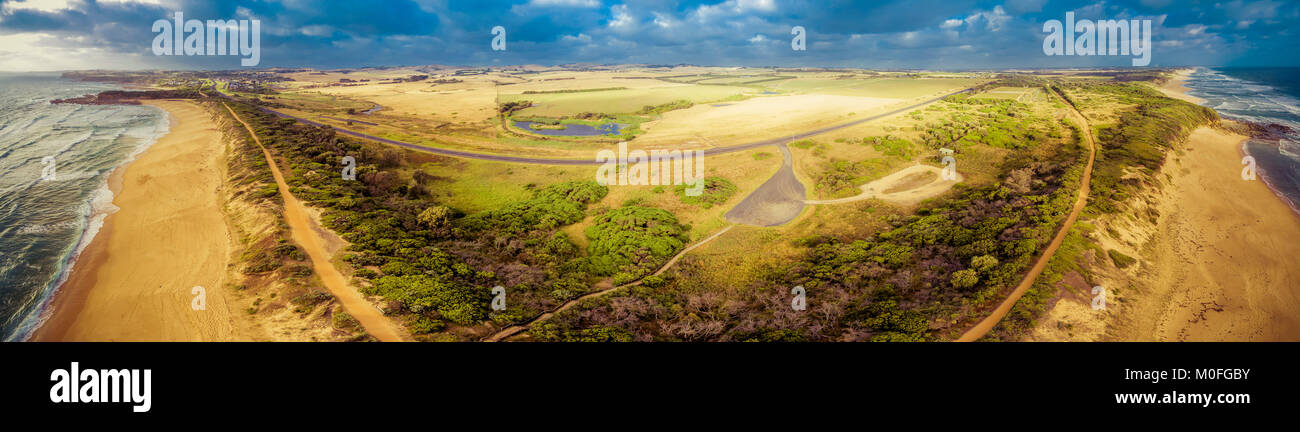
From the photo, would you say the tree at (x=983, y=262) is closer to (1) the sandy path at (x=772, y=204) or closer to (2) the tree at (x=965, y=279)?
(2) the tree at (x=965, y=279)

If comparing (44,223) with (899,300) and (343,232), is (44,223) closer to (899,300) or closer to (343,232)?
(343,232)

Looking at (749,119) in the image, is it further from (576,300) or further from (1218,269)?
(576,300)

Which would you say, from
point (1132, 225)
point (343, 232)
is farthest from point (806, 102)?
point (343, 232)

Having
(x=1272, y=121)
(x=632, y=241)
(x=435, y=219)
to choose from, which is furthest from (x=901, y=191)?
(x=1272, y=121)
